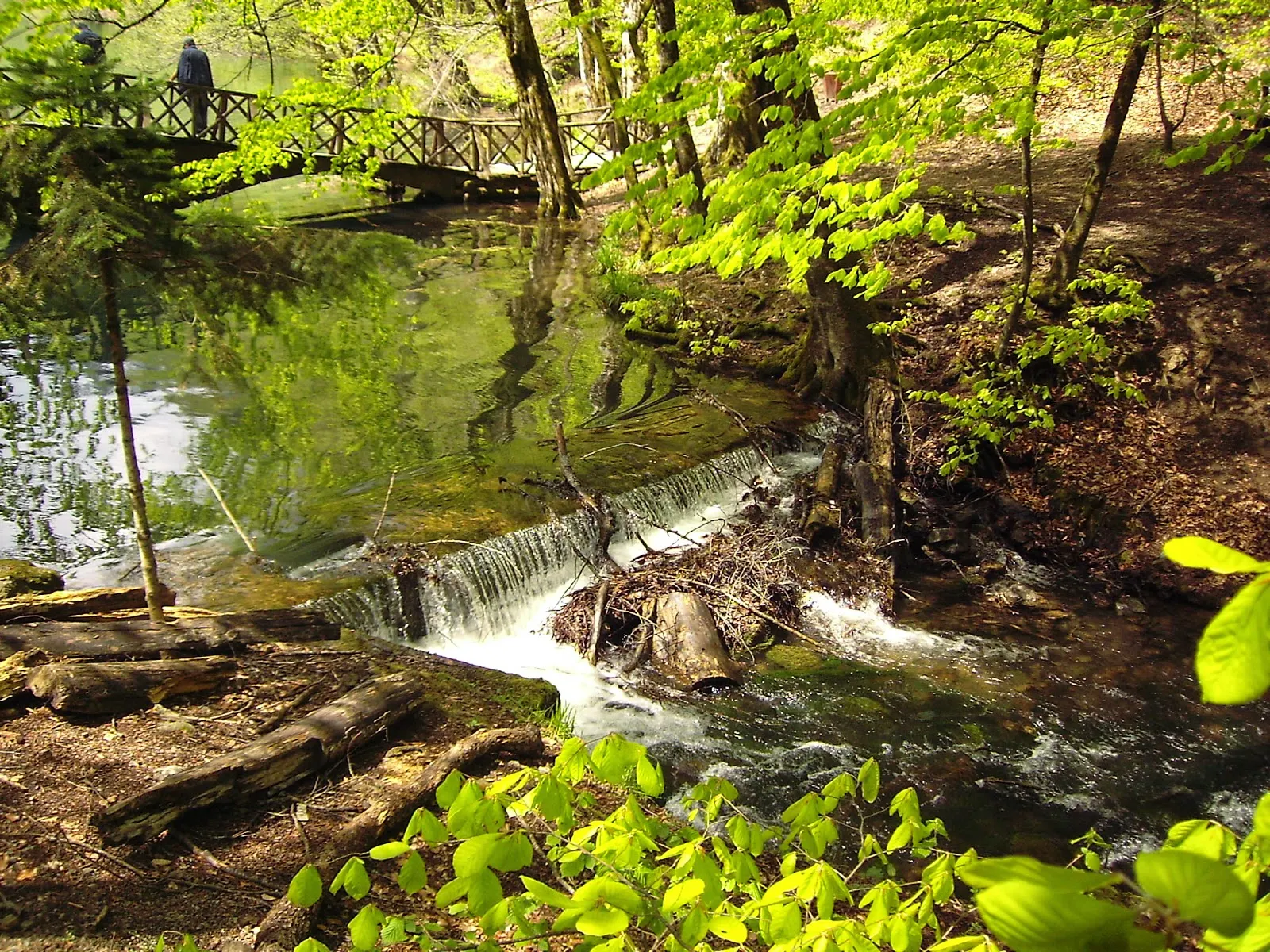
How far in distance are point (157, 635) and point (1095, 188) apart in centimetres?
888

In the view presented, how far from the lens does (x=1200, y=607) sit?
6.72 m

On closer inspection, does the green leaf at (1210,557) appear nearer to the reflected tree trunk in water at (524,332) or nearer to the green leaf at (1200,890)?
the green leaf at (1200,890)

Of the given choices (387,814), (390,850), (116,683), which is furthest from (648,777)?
(116,683)

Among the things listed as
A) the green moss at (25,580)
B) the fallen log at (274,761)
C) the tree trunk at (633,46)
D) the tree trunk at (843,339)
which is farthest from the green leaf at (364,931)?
the tree trunk at (633,46)

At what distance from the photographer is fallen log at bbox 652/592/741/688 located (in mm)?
5945

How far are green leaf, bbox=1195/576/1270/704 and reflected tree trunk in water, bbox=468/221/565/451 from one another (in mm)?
8374

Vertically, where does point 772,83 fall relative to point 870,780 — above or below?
above

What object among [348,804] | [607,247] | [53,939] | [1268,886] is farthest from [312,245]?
[607,247]

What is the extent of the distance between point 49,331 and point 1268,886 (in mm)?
7395

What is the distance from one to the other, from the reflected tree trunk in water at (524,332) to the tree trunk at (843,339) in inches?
145

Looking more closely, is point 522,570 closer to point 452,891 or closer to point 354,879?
point 354,879

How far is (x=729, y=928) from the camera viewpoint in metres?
1.50

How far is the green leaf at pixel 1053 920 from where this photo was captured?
2.06ft

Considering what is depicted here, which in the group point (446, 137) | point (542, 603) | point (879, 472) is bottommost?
point (542, 603)
